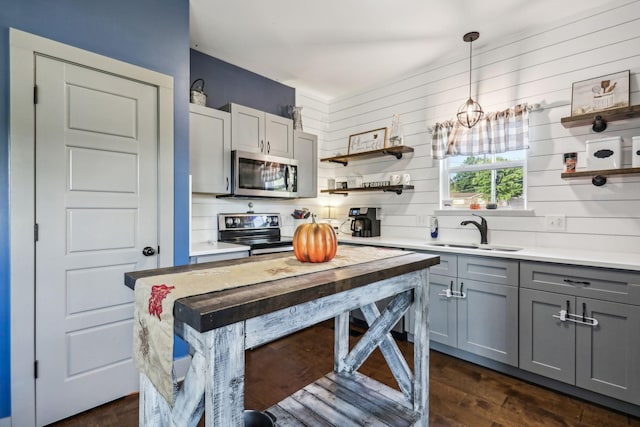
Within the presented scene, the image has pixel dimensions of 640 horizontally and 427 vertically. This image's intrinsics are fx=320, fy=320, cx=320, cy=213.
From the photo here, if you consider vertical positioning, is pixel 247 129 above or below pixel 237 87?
below

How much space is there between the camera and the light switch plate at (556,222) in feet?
8.38

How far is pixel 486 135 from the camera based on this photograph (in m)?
2.94

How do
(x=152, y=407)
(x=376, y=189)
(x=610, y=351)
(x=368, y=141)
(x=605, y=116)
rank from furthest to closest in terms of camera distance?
(x=368, y=141), (x=376, y=189), (x=605, y=116), (x=610, y=351), (x=152, y=407)

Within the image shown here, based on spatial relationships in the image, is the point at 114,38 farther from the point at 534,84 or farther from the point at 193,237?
the point at 534,84

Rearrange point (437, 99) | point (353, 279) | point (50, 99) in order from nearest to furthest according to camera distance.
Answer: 1. point (353, 279)
2. point (50, 99)
3. point (437, 99)

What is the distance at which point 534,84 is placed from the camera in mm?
2723

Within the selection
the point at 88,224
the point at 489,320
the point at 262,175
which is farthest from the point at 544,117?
the point at 88,224

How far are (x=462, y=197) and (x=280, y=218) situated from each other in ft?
6.53

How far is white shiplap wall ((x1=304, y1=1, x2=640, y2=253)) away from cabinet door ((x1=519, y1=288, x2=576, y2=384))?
2.19ft

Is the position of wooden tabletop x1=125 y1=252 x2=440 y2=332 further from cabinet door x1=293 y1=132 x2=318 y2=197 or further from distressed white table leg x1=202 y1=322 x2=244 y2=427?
cabinet door x1=293 y1=132 x2=318 y2=197

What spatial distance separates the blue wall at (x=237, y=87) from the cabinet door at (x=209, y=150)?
41 centimetres

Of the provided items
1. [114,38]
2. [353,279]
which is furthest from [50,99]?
[353,279]

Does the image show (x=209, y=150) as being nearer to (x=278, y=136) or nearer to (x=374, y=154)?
(x=278, y=136)

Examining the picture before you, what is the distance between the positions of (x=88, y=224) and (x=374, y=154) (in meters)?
2.82
